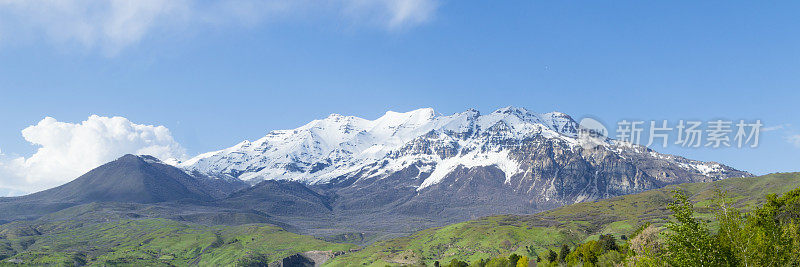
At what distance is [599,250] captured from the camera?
546ft

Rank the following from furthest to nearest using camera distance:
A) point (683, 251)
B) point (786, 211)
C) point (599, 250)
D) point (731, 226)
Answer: point (599, 250) < point (786, 211) < point (731, 226) < point (683, 251)

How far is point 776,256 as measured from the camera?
1962 inches

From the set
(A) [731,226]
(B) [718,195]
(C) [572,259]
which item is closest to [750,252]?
(A) [731,226]

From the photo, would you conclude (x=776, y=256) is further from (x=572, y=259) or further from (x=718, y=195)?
(x=572, y=259)

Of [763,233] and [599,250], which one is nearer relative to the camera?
[763,233]

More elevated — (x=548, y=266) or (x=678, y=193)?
(x=678, y=193)

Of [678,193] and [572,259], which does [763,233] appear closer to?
[678,193]

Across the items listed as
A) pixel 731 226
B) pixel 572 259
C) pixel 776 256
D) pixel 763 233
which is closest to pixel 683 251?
pixel 731 226

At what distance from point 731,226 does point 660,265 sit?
7341 mm

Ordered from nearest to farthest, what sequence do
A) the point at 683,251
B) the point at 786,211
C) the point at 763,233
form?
the point at 683,251 → the point at 763,233 → the point at 786,211

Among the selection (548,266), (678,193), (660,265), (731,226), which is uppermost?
(678,193)

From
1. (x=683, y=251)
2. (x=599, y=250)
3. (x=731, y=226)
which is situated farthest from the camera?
(x=599, y=250)

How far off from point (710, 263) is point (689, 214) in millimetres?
4530

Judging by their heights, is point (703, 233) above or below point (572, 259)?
above
